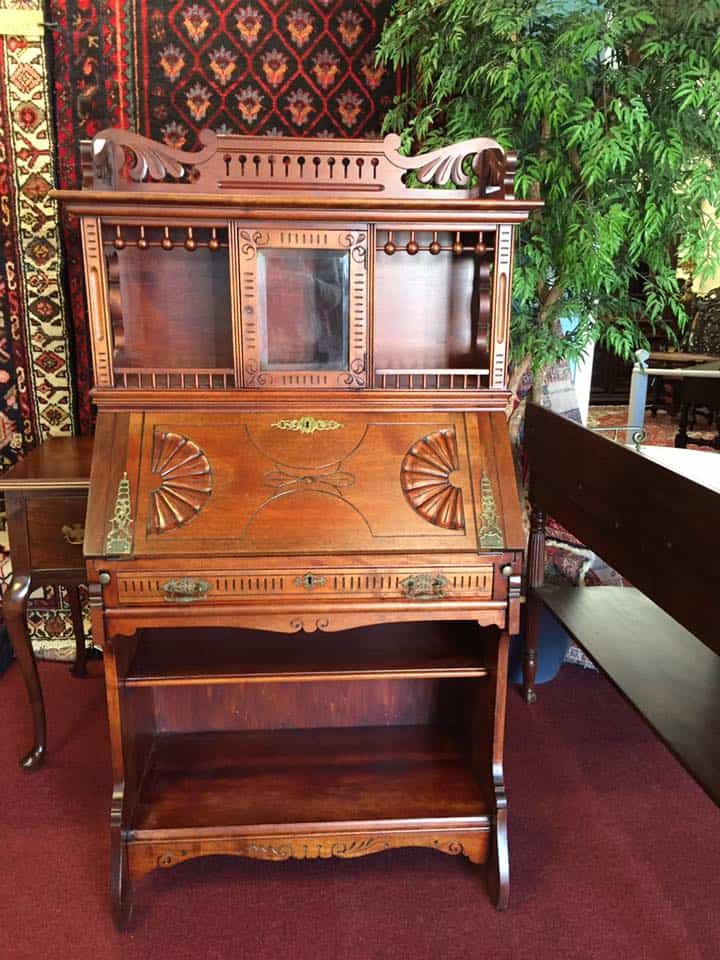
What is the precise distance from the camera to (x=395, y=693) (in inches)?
91.6

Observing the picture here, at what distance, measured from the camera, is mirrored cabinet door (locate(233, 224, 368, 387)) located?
5.90 ft

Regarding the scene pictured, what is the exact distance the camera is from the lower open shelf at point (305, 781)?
1.93 m

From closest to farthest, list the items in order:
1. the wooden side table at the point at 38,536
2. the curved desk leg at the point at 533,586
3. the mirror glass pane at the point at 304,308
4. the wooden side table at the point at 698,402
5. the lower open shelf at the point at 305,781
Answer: the lower open shelf at the point at 305,781, the mirror glass pane at the point at 304,308, the wooden side table at the point at 38,536, the curved desk leg at the point at 533,586, the wooden side table at the point at 698,402

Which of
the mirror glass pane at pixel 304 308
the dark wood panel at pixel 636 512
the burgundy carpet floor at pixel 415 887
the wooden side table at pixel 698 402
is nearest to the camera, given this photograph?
the dark wood panel at pixel 636 512

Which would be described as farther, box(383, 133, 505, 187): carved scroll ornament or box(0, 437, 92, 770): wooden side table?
box(0, 437, 92, 770): wooden side table

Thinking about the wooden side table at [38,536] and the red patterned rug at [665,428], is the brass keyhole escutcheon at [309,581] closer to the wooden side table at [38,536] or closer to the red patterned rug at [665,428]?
the wooden side table at [38,536]

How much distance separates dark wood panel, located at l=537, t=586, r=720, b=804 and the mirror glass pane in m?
1.10

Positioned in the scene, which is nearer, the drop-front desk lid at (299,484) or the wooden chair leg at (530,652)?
the drop-front desk lid at (299,484)

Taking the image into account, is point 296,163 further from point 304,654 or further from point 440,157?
point 304,654

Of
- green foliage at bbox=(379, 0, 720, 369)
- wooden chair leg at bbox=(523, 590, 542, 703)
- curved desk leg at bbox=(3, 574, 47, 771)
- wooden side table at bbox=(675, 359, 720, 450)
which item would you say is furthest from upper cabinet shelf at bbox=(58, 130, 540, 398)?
wooden side table at bbox=(675, 359, 720, 450)

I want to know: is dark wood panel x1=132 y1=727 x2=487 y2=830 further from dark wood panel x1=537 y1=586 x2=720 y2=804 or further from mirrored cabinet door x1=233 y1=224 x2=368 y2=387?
mirrored cabinet door x1=233 y1=224 x2=368 y2=387

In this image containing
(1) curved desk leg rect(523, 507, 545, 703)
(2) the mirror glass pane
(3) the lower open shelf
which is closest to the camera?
(3) the lower open shelf

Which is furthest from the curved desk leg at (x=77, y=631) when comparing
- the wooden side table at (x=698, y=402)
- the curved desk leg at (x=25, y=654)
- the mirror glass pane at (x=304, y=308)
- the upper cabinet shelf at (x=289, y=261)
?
the wooden side table at (x=698, y=402)

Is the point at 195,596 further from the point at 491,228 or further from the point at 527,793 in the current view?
the point at 527,793
